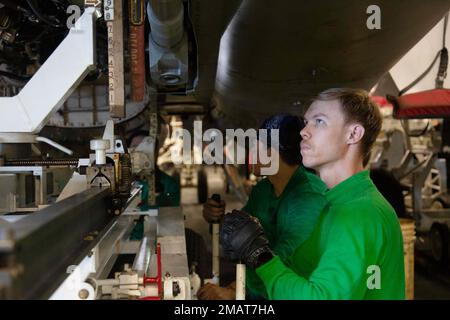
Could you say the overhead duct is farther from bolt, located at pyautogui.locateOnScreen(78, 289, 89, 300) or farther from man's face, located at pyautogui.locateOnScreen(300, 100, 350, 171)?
bolt, located at pyautogui.locateOnScreen(78, 289, 89, 300)

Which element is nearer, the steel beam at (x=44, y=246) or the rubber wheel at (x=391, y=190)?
the steel beam at (x=44, y=246)

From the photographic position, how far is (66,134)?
3318 mm

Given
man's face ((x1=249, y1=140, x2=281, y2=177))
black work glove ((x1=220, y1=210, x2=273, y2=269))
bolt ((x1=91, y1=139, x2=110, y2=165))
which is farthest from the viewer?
man's face ((x1=249, y1=140, x2=281, y2=177))

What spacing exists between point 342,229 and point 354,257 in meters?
0.07

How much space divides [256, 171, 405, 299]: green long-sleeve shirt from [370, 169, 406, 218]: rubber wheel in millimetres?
2866

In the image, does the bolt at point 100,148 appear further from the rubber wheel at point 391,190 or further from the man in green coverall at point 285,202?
the rubber wheel at point 391,190

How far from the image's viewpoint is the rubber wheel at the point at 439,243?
11.6 feet

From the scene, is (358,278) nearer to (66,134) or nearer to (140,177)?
(140,177)

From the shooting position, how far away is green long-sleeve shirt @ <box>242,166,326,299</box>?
1.30m

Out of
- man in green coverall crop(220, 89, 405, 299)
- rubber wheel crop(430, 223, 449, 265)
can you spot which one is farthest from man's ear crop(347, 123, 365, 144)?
rubber wheel crop(430, 223, 449, 265)

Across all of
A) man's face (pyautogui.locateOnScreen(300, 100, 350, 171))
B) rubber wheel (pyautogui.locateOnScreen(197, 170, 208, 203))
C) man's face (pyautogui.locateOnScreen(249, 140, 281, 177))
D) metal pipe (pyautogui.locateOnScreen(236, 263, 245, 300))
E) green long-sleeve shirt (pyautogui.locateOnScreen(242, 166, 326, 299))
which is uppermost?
man's face (pyautogui.locateOnScreen(300, 100, 350, 171))

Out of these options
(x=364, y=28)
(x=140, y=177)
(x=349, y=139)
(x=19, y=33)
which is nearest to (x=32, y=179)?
(x=19, y=33)

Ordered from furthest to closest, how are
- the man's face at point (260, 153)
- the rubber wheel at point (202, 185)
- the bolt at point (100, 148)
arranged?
the rubber wheel at point (202, 185)
the man's face at point (260, 153)
the bolt at point (100, 148)

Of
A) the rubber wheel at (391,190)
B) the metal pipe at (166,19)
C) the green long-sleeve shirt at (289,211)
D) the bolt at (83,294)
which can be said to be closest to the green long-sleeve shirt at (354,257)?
the green long-sleeve shirt at (289,211)
